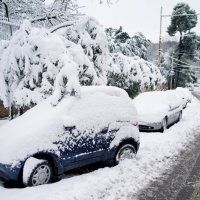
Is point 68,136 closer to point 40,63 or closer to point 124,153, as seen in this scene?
point 124,153

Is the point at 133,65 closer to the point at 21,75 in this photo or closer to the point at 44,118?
the point at 21,75

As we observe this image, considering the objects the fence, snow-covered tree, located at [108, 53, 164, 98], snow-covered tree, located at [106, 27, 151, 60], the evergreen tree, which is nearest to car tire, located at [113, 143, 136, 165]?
snow-covered tree, located at [108, 53, 164, 98]

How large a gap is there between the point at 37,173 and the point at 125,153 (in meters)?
2.58

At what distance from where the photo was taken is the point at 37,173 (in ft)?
20.8

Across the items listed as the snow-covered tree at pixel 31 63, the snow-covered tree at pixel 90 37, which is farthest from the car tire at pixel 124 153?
the snow-covered tree at pixel 90 37

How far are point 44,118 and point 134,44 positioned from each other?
27.2 metres

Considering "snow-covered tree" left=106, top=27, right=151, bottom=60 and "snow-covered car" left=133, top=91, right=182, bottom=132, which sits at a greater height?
"snow-covered tree" left=106, top=27, right=151, bottom=60

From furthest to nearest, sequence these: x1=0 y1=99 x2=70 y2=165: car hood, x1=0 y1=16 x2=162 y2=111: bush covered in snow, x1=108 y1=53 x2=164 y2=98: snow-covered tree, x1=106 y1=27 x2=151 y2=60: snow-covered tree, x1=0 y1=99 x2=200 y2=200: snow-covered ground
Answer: x1=106 y1=27 x2=151 y2=60: snow-covered tree < x1=108 y1=53 x2=164 y2=98: snow-covered tree < x1=0 y1=16 x2=162 y2=111: bush covered in snow < x1=0 y1=99 x2=70 y2=165: car hood < x1=0 y1=99 x2=200 y2=200: snow-covered ground

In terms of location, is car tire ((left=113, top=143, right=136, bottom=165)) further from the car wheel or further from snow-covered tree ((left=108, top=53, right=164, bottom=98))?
snow-covered tree ((left=108, top=53, right=164, bottom=98))

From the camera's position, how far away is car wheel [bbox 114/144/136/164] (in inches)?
314

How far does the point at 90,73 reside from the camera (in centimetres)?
949

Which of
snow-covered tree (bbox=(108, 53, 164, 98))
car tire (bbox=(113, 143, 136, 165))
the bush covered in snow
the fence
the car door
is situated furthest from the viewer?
snow-covered tree (bbox=(108, 53, 164, 98))

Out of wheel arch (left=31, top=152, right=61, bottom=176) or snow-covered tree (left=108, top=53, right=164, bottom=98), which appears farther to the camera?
snow-covered tree (left=108, top=53, right=164, bottom=98)

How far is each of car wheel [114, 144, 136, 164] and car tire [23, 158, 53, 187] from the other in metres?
1.92
